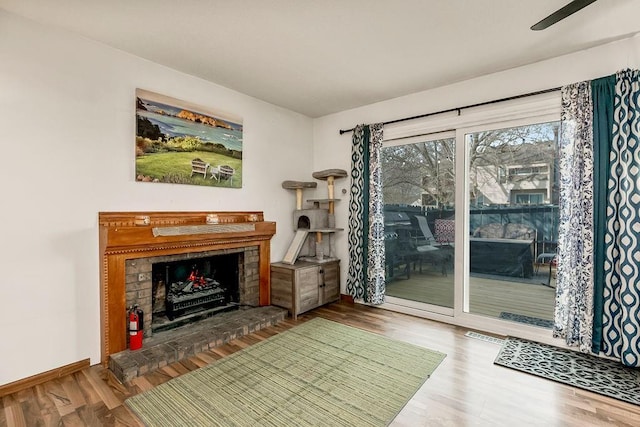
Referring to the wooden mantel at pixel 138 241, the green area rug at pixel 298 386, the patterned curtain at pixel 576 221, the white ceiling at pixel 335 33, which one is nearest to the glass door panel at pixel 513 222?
the patterned curtain at pixel 576 221

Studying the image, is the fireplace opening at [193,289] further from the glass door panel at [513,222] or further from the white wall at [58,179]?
the glass door panel at [513,222]

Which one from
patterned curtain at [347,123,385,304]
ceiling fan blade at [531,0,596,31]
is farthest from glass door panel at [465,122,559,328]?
ceiling fan blade at [531,0,596,31]

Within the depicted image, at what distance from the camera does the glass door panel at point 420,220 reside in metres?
3.67

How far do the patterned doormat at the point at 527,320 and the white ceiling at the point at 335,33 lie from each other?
255 cm

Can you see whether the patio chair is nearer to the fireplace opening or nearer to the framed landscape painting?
the framed landscape painting

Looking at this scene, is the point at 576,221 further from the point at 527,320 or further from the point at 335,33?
the point at 335,33

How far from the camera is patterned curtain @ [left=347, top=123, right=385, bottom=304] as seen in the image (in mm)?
4020

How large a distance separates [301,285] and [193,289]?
48.4 inches

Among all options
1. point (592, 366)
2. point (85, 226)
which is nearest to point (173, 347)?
point (85, 226)

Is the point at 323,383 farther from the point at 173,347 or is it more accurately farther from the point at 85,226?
the point at 85,226

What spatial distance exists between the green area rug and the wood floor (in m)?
0.12

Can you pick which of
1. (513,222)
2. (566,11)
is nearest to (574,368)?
(513,222)

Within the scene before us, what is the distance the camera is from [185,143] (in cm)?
319

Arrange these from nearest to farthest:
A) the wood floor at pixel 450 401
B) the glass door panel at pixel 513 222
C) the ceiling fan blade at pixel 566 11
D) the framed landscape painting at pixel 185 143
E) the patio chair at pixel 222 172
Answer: the ceiling fan blade at pixel 566 11, the wood floor at pixel 450 401, the framed landscape painting at pixel 185 143, the glass door panel at pixel 513 222, the patio chair at pixel 222 172
